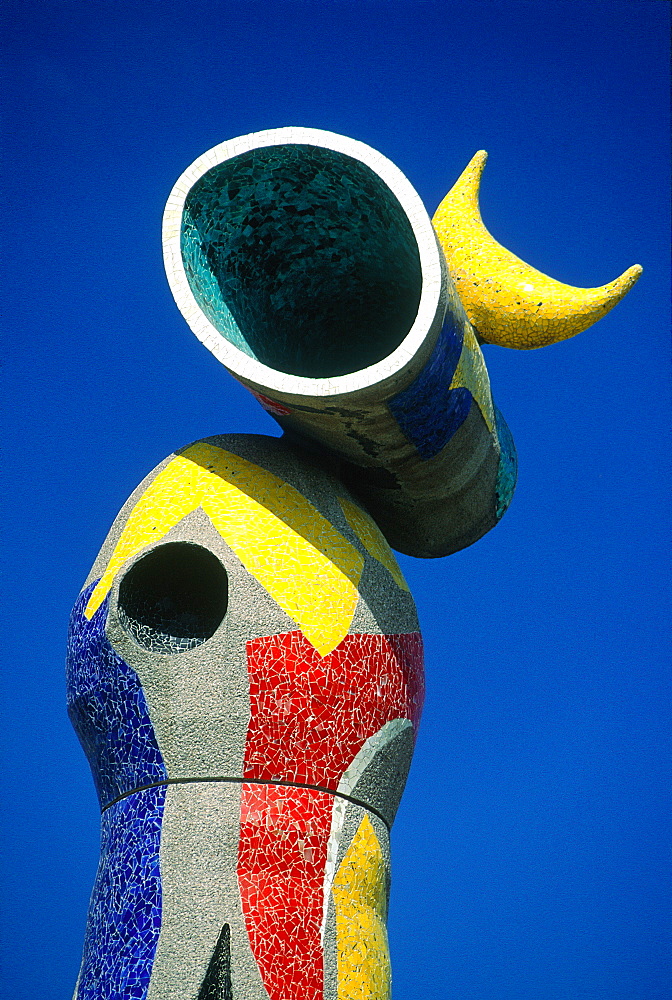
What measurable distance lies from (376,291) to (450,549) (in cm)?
128

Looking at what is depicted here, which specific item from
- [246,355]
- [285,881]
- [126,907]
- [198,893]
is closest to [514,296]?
[246,355]

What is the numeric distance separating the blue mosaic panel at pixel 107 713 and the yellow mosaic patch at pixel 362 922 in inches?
30.4

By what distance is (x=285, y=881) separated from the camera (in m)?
4.83

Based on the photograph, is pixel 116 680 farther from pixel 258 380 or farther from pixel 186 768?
pixel 258 380

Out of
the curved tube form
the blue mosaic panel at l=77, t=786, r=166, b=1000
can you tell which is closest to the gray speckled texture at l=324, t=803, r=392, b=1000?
the blue mosaic panel at l=77, t=786, r=166, b=1000

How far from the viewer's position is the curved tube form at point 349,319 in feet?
16.9

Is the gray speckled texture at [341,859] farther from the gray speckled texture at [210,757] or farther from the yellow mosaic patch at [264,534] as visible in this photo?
the yellow mosaic patch at [264,534]

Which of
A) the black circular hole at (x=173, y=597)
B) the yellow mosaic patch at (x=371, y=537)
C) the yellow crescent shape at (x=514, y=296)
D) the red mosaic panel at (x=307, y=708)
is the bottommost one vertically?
the red mosaic panel at (x=307, y=708)

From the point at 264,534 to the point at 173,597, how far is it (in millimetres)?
566

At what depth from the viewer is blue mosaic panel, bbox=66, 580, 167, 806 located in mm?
5020

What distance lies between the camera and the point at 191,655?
5031 millimetres

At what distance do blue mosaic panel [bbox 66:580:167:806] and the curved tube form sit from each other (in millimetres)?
1164

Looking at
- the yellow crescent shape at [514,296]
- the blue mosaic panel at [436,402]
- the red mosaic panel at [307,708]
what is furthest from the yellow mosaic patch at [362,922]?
the yellow crescent shape at [514,296]

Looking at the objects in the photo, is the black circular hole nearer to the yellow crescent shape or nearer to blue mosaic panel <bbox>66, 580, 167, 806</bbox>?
blue mosaic panel <bbox>66, 580, 167, 806</bbox>
